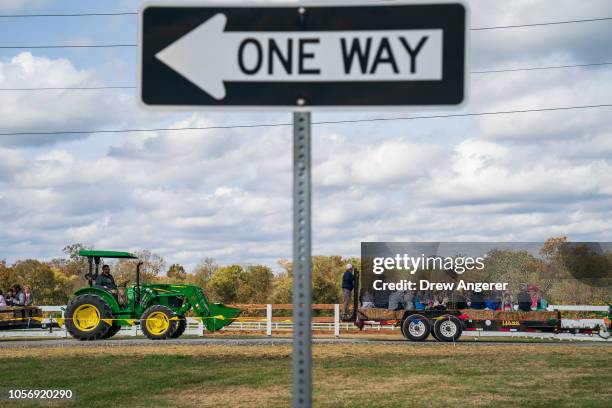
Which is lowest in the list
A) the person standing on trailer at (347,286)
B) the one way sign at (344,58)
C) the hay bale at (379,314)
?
the hay bale at (379,314)

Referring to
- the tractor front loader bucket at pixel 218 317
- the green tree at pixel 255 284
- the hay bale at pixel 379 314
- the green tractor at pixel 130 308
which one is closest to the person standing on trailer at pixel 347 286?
the hay bale at pixel 379 314

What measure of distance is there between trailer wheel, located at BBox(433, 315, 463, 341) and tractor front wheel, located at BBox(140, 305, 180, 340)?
8.45 m

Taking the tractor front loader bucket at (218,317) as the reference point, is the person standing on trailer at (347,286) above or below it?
above

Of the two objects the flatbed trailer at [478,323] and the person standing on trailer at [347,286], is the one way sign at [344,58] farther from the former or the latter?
the person standing on trailer at [347,286]

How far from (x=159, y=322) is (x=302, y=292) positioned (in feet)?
75.7

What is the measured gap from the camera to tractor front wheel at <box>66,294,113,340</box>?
25.0m

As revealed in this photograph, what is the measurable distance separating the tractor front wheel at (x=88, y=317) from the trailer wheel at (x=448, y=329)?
34.9 feet

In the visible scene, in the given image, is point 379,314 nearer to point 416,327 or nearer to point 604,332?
point 416,327

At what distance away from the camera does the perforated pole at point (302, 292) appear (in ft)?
9.41

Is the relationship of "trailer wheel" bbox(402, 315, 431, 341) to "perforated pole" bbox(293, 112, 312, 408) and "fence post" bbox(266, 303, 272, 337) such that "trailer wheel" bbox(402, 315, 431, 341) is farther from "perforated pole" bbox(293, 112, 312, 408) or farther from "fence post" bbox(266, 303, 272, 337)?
"perforated pole" bbox(293, 112, 312, 408)

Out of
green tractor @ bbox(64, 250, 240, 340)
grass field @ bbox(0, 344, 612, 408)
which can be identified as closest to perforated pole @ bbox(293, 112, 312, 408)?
grass field @ bbox(0, 344, 612, 408)

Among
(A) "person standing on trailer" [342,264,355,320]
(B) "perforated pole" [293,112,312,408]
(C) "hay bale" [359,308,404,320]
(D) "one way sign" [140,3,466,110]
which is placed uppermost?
(D) "one way sign" [140,3,466,110]

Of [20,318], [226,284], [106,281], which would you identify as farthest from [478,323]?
[226,284]

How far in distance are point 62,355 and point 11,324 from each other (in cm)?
1045
